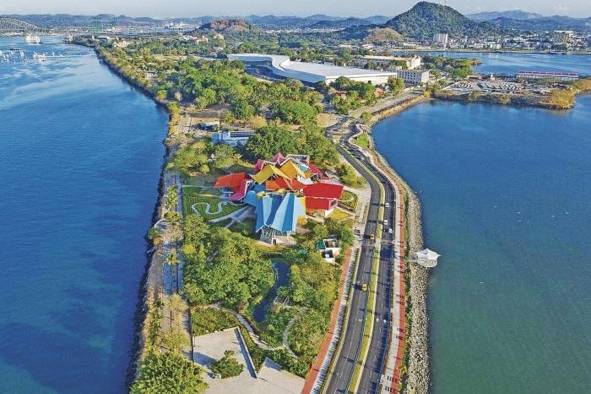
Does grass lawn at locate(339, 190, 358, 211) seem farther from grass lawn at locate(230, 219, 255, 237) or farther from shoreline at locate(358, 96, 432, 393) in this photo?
grass lawn at locate(230, 219, 255, 237)

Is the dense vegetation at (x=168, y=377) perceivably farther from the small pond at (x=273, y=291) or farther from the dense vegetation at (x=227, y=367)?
the small pond at (x=273, y=291)

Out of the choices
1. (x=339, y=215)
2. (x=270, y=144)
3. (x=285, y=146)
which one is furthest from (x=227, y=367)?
(x=270, y=144)

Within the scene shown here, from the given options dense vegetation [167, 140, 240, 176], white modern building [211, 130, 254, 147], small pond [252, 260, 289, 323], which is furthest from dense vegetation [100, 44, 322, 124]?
small pond [252, 260, 289, 323]

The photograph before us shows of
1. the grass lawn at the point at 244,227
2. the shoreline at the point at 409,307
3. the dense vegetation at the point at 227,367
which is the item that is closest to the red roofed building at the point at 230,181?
the shoreline at the point at 409,307

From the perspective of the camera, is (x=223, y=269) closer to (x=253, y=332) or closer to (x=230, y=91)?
(x=253, y=332)

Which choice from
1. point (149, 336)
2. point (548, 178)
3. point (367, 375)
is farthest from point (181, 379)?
point (548, 178)

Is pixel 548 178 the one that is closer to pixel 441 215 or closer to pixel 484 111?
pixel 441 215
